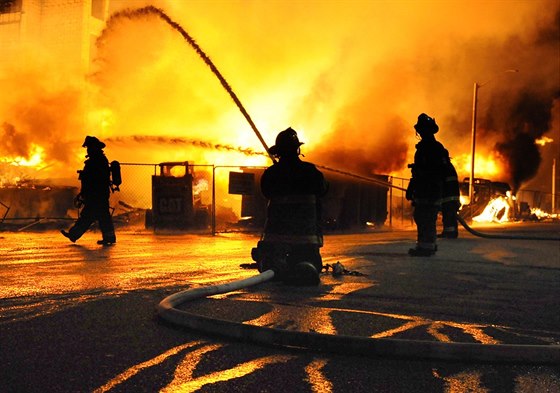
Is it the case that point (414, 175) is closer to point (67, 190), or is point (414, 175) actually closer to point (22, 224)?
point (22, 224)

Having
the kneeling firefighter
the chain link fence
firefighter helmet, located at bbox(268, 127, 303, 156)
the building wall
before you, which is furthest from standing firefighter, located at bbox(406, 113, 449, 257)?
the building wall

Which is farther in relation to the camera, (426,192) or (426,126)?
(426,126)

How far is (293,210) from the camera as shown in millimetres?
6242

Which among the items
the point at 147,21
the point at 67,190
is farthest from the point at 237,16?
the point at 67,190

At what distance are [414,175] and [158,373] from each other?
22.1ft

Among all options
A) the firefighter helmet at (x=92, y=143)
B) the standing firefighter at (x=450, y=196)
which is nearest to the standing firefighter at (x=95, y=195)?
the firefighter helmet at (x=92, y=143)

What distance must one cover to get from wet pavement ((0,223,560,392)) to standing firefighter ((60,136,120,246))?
2642mm

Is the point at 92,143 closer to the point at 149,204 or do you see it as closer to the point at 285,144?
the point at 285,144

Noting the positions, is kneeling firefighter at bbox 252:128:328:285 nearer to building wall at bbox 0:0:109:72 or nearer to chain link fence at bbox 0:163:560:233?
chain link fence at bbox 0:163:560:233

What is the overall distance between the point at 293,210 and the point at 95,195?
21.1 ft

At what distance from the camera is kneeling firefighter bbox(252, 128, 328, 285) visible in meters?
6.20

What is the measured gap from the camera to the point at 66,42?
36625mm

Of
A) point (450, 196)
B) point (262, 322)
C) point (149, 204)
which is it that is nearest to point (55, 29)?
point (149, 204)

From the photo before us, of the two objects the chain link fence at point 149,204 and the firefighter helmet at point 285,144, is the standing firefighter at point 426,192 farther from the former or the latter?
the chain link fence at point 149,204
